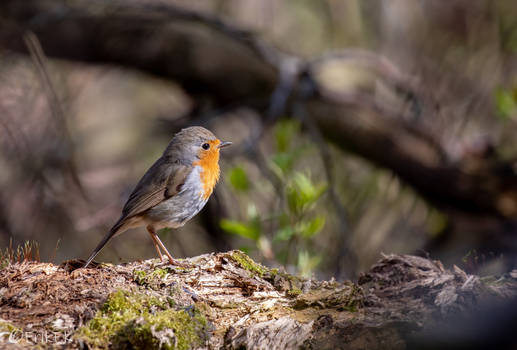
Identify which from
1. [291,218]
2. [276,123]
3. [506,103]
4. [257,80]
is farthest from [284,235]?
[257,80]

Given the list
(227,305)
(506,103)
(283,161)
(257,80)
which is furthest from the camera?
(257,80)

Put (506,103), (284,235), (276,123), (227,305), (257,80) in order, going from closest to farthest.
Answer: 1. (227,305)
2. (284,235)
3. (506,103)
4. (276,123)
5. (257,80)

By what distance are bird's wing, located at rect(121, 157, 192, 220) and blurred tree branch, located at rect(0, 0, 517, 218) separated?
289 centimetres

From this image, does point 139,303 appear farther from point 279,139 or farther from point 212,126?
point 212,126

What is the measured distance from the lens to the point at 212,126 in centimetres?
764

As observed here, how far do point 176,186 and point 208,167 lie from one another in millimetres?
334

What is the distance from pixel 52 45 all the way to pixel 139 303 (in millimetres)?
5691

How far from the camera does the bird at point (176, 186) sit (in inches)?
162

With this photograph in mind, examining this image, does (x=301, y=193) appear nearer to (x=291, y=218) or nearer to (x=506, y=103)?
(x=291, y=218)

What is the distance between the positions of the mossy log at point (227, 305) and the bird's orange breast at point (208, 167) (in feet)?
4.76

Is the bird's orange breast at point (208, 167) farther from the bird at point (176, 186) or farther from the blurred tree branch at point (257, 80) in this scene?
the blurred tree branch at point (257, 80)

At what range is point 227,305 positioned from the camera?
2.65 m

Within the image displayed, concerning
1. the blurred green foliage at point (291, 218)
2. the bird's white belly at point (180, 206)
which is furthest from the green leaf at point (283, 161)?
the bird's white belly at point (180, 206)

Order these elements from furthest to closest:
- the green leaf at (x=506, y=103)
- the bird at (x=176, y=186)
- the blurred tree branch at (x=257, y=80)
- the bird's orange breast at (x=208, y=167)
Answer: the blurred tree branch at (x=257, y=80)
the green leaf at (x=506, y=103)
the bird's orange breast at (x=208, y=167)
the bird at (x=176, y=186)
